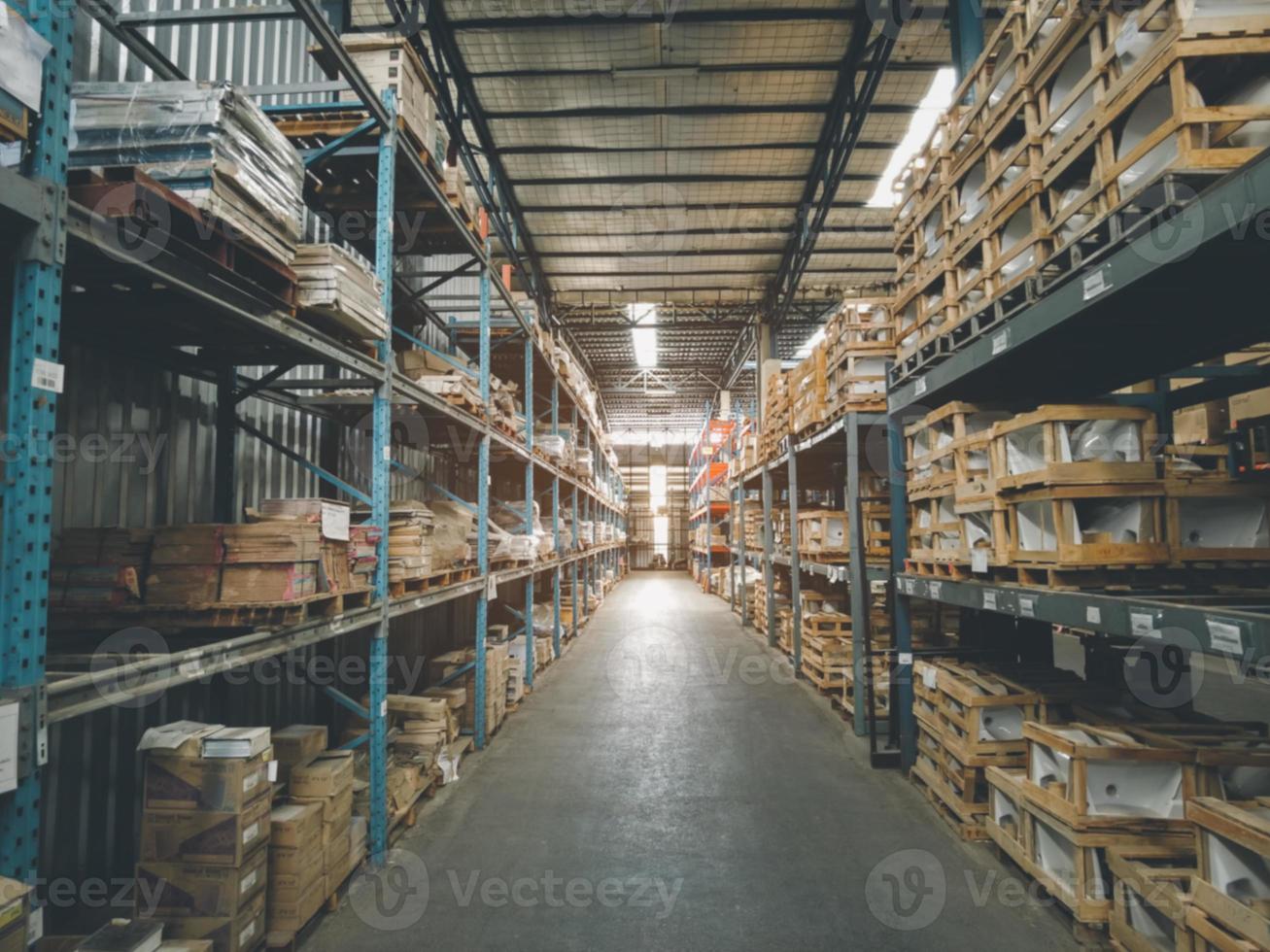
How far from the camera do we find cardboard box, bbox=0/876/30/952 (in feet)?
5.42

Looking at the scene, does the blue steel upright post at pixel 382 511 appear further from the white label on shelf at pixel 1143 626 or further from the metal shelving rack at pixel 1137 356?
the white label on shelf at pixel 1143 626

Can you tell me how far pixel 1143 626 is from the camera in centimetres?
254

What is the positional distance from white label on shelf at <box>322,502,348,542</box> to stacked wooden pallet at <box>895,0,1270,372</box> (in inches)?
147

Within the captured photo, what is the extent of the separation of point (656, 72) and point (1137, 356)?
7238mm

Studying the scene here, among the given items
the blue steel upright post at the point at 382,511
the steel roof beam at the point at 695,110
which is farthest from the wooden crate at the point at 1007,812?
the steel roof beam at the point at 695,110

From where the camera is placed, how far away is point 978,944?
3102mm

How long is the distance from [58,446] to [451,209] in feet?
10.3

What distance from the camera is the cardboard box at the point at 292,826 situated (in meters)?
3.11

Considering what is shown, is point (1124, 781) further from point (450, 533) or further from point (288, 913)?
point (450, 533)

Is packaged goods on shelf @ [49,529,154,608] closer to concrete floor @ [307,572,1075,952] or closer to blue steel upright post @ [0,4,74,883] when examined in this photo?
blue steel upright post @ [0,4,74,883]

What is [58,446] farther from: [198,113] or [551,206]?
[551,206]

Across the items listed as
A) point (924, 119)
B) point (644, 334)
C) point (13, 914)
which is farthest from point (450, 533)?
point (644, 334)

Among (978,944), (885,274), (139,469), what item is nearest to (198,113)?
(139,469)

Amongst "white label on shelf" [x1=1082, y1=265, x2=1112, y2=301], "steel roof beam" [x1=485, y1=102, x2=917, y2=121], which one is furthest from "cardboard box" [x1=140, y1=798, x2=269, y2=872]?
"steel roof beam" [x1=485, y1=102, x2=917, y2=121]
